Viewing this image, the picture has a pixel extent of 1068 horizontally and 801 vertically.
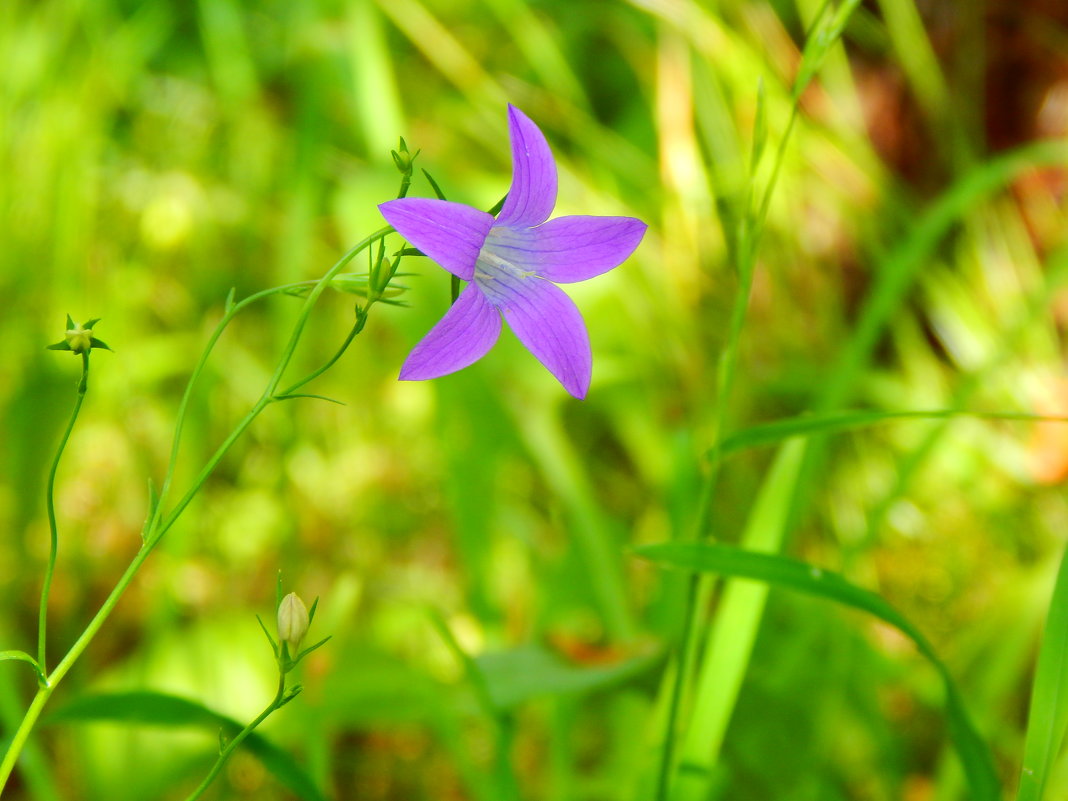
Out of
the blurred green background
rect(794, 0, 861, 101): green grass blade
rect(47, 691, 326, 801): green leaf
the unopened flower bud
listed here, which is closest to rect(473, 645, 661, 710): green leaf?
the blurred green background

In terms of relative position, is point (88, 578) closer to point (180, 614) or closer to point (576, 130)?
point (180, 614)

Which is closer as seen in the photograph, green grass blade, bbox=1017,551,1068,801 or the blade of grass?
green grass blade, bbox=1017,551,1068,801

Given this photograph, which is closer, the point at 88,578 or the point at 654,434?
the point at 88,578

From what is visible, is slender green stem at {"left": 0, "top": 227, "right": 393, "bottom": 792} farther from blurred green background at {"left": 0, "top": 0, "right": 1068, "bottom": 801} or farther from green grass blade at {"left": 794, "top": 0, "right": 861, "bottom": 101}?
blurred green background at {"left": 0, "top": 0, "right": 1068, "bottom": 801}

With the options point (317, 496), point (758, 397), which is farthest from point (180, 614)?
point (758, 397)

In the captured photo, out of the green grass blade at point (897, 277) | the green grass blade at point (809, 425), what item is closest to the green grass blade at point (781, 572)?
the green grass blade at point (809, 425)

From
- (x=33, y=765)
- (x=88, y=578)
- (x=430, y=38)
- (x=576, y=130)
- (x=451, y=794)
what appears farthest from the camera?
(x=430, y=38)
